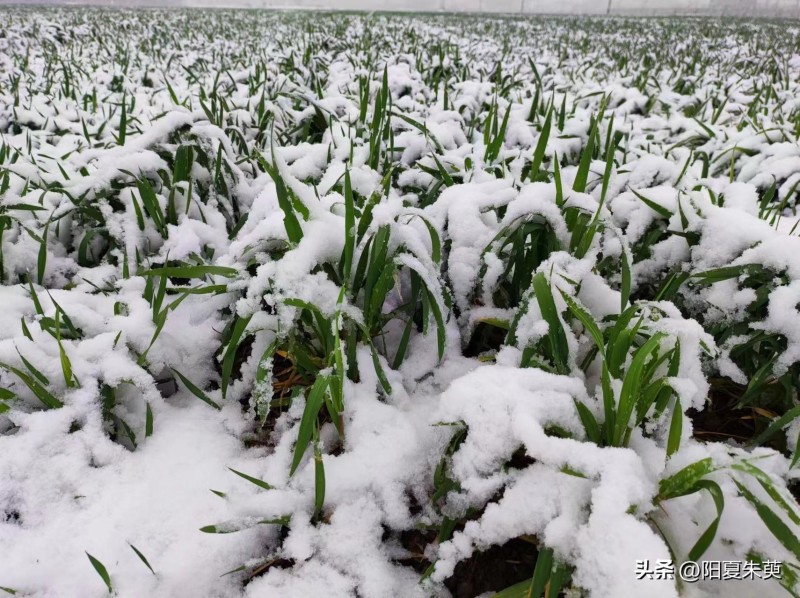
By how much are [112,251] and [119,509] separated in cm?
98

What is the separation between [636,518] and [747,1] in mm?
66905

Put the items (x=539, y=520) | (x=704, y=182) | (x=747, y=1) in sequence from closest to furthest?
1. (x=539, y=520)
2. (x=704, y=182)
3. (x=747, y=1)

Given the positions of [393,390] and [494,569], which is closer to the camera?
[494,569]

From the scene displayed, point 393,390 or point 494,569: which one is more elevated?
point 393,390

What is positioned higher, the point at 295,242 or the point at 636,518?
the point at 295,242

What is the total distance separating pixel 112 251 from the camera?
1.60m

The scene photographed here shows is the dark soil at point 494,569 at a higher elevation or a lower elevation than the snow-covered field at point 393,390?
lower

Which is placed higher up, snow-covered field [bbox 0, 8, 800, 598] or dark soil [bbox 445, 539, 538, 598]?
snow-covered field [bbox 0, 8, 800, 598]

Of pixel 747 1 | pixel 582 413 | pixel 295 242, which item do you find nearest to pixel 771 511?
pixel 582 413

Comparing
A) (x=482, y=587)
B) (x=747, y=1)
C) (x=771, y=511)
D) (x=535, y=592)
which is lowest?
(x=482, y=587)

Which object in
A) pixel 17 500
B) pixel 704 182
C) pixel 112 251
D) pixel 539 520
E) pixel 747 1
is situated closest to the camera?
pixel 539 520

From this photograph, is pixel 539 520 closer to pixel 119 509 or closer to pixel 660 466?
pixel 660 466

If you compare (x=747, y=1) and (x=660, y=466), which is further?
(x=747, y=1)

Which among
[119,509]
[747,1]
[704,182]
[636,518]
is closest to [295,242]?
[119,509]
